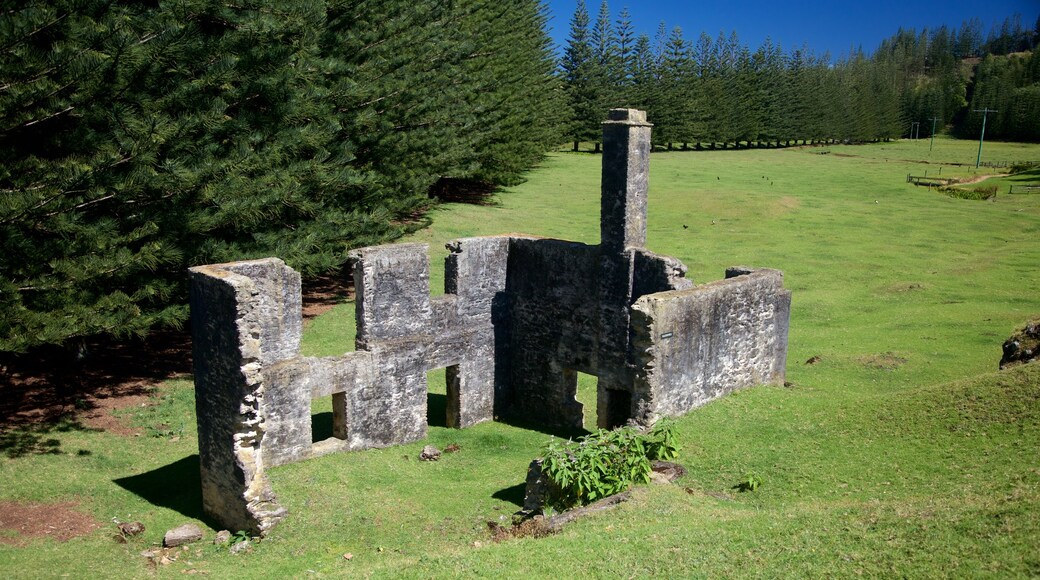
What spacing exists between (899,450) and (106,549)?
413 inches

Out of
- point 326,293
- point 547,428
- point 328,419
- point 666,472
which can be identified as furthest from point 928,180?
point 666,472

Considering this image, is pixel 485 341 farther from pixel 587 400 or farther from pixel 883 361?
pixel 883 361

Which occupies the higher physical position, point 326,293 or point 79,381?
point 326,293

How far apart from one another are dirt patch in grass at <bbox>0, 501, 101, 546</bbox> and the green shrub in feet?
21.0

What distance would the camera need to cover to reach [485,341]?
1694 cm

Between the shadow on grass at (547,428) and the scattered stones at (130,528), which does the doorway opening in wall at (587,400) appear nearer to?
the shadow on grass at (547,428)

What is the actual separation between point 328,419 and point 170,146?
5717 mm

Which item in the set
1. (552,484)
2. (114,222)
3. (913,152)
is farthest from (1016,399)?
(913,152)

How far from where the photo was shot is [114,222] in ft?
46.0

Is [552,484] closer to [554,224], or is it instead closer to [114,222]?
[114,222]

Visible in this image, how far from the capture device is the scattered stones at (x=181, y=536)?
11.4 metres

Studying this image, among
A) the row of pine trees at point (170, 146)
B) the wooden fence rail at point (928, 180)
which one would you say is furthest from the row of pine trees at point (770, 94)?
the row of pine trees at point (170, 146)

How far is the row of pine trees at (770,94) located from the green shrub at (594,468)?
53261 millimetres

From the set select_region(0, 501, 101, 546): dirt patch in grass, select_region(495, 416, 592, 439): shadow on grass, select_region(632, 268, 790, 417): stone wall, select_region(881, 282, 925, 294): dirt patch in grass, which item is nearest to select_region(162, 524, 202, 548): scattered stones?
select_region(0, 501, 101, 546): dirt patch in grass
